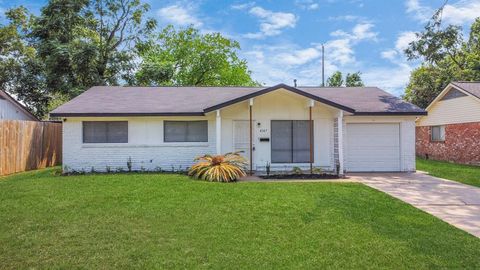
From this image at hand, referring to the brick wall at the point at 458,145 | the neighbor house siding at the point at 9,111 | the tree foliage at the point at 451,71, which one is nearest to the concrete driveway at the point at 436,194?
the brick wall at the point at 458,145

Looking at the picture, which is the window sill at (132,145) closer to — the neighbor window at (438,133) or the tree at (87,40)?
the tree at (87,40)

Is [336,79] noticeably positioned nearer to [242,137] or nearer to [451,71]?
[451,71]

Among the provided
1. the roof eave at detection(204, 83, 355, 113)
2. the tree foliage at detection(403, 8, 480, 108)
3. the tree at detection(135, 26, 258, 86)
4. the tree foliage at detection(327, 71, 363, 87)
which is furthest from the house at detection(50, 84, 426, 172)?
the tree foliage at detection(327, 71, 363, 87)

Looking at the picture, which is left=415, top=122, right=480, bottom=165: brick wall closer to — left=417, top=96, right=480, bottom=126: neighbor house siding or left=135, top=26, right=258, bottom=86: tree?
left=417, top=96, right=480, bottom=126: neighbor house siding

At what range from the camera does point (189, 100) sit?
1345 centimetres

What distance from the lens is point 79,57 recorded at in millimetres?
19438

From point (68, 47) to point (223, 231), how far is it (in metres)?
18.5

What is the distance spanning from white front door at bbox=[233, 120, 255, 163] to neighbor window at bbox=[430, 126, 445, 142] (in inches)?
505

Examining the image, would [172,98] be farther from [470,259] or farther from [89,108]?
[470,259]

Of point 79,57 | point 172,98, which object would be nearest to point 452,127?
point 172,98

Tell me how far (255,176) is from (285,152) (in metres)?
1.81

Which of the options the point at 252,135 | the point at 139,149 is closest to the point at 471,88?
the point at 252,135

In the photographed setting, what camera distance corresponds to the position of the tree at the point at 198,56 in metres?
32.0

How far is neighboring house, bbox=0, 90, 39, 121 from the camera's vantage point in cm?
1869
